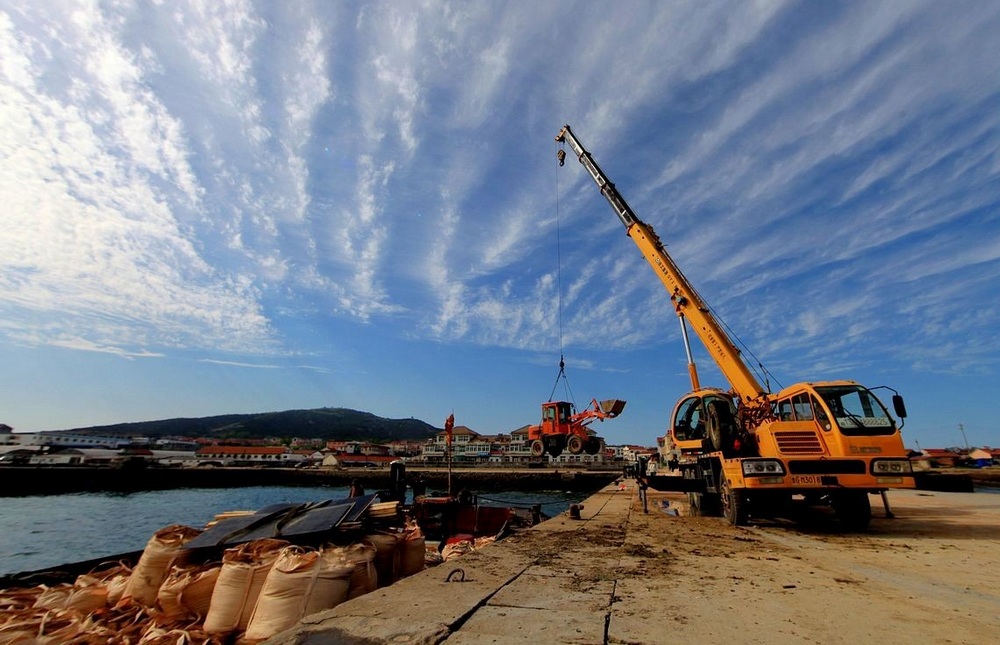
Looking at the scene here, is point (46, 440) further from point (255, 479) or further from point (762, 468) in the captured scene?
point (762, 468)

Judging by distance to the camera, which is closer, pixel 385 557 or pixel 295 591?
pixel 295 591

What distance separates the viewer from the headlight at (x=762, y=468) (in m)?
7.21

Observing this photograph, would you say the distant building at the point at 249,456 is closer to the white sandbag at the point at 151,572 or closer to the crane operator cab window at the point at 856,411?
the white sandbag at the point at 151,572

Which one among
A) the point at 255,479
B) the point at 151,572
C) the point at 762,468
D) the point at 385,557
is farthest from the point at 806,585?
the point at 255,479

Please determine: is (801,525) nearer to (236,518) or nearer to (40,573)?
(236,518)

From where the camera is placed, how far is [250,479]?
5797cm

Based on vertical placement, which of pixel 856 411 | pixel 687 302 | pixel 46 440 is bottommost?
pixel 46 440

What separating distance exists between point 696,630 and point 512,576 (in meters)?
1.96

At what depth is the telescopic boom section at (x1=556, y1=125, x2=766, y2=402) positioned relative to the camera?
1105 cm

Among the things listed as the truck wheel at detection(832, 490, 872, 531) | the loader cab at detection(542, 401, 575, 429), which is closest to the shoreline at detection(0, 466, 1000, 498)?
the loader cab at detection(542, 401, 575, 429)

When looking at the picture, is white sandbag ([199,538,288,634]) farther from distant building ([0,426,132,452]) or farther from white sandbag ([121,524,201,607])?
distant building ([0,426,132,452])

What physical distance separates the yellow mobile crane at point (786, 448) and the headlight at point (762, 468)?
15 mm

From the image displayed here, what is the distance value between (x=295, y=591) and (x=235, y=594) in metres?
0.80

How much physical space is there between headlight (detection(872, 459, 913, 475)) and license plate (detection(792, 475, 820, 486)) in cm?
92
